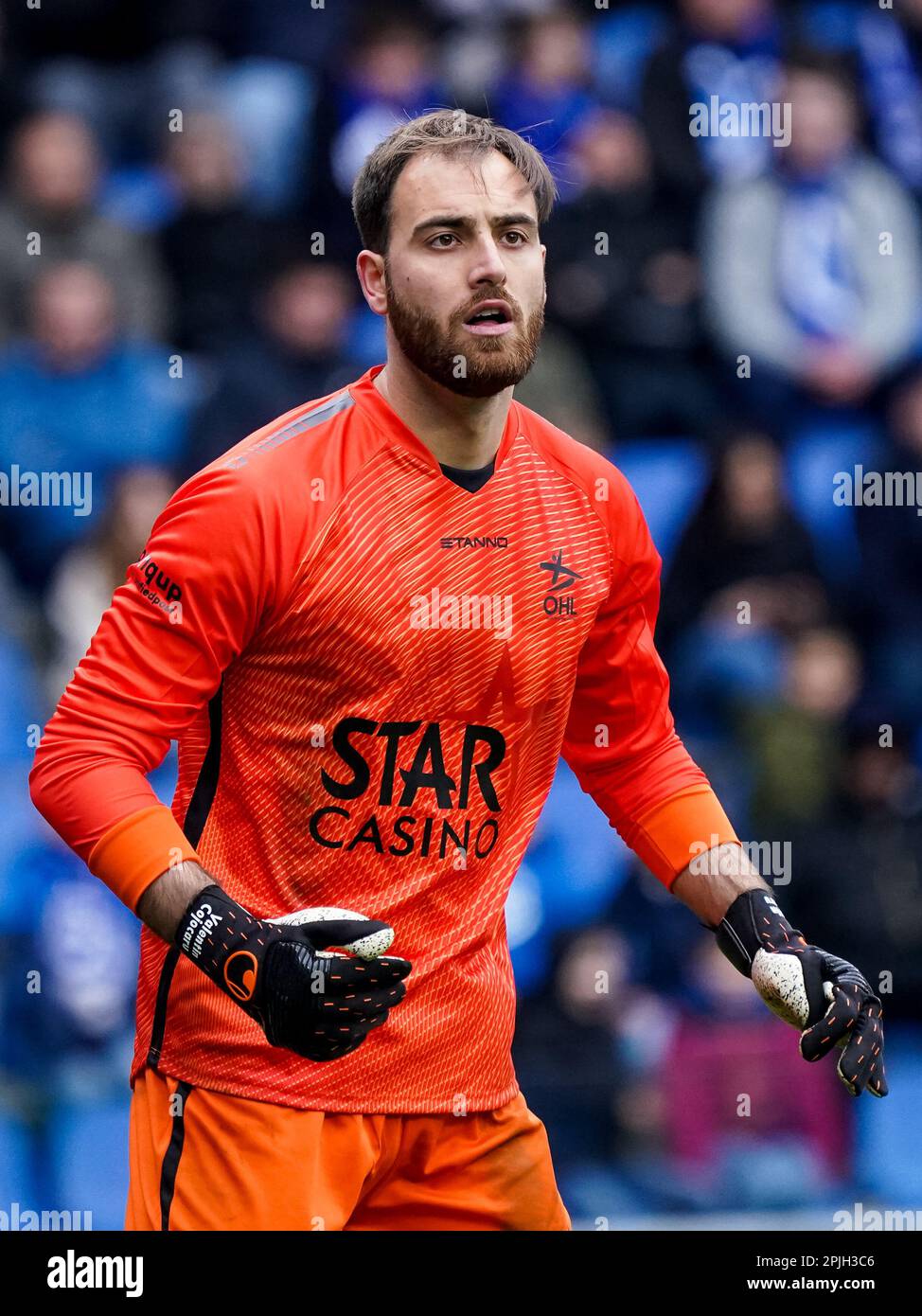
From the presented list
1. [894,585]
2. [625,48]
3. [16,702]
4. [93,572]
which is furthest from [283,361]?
[894,585]

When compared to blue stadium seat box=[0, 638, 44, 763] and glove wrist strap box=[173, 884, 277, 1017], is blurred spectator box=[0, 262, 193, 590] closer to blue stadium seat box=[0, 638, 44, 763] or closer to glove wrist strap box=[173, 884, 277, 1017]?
blue stadium seat box=[0, 638, 44, 763]

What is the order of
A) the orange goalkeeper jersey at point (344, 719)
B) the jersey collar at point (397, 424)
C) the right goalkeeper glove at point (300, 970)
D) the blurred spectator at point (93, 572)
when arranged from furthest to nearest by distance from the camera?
the blurred spectator at point (93, 572)
the jersey collar at point (397, 424)
the orange goalkeeper jersey at point (344, 719)
the right goalkeeper glove at point (300, 970)

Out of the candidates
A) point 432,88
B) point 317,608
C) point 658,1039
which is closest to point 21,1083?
point 658,1039

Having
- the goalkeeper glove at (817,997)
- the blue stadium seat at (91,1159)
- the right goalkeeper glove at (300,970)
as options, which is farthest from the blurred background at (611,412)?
the right goalkeeper glove at (300,970)

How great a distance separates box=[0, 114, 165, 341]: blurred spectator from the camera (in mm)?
6461

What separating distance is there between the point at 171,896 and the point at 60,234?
395 centimetres

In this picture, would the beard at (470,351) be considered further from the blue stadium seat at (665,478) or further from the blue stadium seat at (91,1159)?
the blue stadium seat at (665,478)

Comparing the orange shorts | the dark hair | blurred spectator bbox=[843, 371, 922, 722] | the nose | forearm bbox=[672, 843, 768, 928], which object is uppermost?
the dark hair

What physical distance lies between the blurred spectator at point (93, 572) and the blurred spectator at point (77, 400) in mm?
126

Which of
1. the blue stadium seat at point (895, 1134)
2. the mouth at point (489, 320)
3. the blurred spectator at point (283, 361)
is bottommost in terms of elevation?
the blue stadium seat at point (895, 1134)

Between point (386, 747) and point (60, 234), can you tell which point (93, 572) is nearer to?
point (60, 234)

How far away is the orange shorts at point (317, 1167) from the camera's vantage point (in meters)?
3.27

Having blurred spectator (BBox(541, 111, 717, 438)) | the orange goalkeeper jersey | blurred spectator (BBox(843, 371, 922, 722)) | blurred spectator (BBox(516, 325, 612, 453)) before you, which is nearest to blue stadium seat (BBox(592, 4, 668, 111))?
blurred spectator (BBox(541, 111, 717, 438))

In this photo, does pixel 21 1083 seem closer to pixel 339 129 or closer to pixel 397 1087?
pixel 397 1087
